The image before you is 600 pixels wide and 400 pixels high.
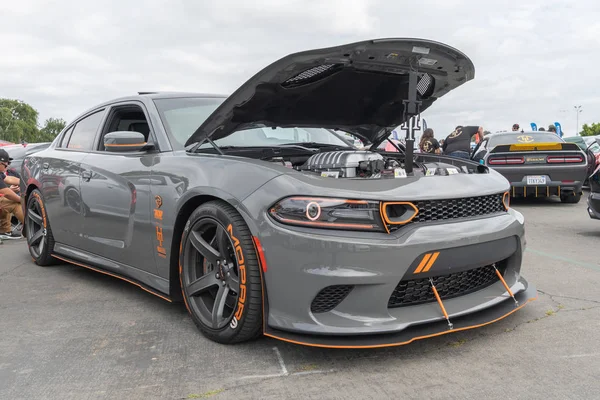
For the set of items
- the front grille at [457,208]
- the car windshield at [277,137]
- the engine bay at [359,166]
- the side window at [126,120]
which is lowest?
the front grille at [457,208]

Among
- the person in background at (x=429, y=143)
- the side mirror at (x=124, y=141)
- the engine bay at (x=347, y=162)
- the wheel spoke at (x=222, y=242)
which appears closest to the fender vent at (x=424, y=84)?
the engine bay at (x=347, y=162)

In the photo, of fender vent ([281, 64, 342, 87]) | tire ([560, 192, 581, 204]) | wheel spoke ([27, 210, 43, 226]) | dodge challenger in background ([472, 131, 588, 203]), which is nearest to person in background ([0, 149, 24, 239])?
wheel spoke ([27, 210, 43, 226])

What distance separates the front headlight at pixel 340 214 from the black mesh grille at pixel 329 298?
273 millimetres

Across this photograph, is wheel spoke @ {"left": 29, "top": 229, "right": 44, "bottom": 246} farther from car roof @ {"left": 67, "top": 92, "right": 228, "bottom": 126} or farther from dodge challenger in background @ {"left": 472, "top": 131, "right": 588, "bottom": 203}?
dodge challenger in background @ {"left": 472, "top": 131, "right": 588, "bottom": 203}

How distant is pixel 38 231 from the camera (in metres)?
5.07

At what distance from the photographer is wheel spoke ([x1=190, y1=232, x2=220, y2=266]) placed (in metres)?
2.90

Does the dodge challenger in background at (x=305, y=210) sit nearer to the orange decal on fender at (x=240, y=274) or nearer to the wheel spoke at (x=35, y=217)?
the orange decal on fender at (x=240, y=274)

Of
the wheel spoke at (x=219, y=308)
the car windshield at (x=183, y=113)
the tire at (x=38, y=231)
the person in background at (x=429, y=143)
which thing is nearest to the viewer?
the wheel spoke at (x=219, y=308)

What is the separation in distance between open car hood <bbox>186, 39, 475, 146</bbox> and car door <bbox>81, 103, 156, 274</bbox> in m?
0.46

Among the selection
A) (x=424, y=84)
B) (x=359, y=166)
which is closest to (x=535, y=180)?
(x=424, y=84)

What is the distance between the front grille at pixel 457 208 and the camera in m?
2.60

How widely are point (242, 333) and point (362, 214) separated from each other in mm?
859

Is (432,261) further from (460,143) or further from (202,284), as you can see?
(460,143)

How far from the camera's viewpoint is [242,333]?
8.96ft
